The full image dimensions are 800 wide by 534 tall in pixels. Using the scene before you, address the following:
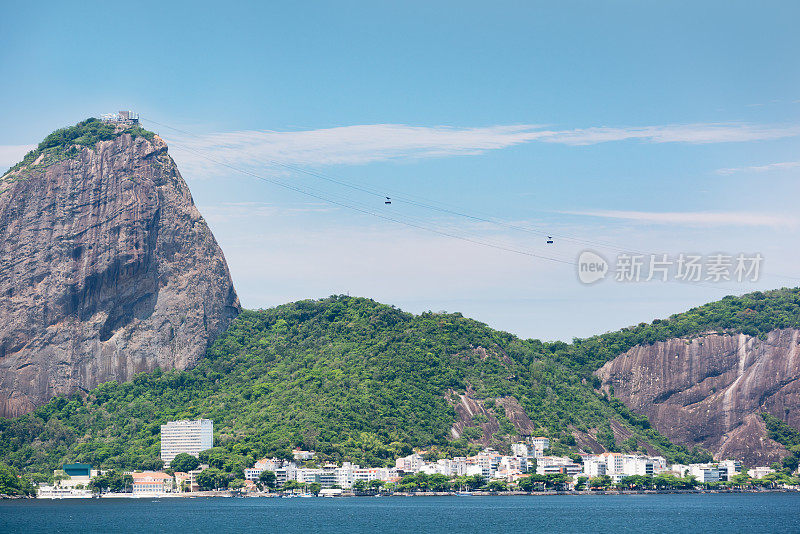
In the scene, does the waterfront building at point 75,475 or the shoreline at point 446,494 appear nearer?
the shoreline at point 446,494

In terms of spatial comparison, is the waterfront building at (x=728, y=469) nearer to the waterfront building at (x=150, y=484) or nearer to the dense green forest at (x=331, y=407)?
the dense green forest at (x=331, y=407)

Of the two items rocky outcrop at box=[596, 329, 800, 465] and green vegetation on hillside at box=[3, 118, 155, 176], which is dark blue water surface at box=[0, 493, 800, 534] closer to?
rocky outcrop at box=[596, 329, 800, 465]

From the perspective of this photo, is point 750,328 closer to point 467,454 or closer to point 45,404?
point 467,454

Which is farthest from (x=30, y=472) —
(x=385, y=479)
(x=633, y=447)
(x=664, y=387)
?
(x=664, y=387)

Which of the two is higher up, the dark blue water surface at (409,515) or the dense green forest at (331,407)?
the dense green forest at (331,407)

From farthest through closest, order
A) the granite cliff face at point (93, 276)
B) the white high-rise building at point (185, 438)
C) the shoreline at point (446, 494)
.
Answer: the granite cliff face at point (93, 276) → the white high-rise building at point (185, 438) → the shoreline at point (446, 494)

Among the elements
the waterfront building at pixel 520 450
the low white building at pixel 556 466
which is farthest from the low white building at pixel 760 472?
the waterfront building at pixel 520 450

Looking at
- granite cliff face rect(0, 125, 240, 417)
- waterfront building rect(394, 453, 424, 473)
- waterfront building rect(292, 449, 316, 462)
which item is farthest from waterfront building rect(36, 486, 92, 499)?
waterfront building rect(394, 453, 424, 473)
